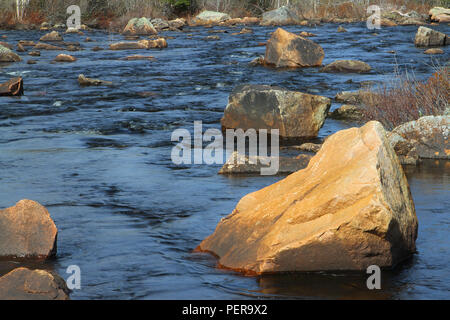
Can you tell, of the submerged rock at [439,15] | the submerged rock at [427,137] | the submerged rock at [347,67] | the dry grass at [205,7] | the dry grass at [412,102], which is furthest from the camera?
the dry grass at [205,7]

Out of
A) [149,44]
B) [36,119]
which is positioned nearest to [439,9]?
[149,44]

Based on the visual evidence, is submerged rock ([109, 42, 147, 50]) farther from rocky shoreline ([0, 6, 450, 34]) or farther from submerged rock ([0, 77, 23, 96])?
submerged rock ([0, 77, 23, 96])

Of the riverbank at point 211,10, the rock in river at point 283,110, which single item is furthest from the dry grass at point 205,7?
the rock in river at point 283,110

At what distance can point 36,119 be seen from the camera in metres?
14.5

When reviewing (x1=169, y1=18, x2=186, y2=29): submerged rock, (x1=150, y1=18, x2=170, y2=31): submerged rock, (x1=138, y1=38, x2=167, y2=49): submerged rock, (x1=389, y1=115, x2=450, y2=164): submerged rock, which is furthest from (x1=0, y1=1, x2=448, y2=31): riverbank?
(x1=389, y1=115, x2=450, y2=164): submerged rock

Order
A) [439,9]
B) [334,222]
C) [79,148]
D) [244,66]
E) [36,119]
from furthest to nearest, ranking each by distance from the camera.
A: [439,9]
[244,66]
[36,119]
[79,148]
[334,222]

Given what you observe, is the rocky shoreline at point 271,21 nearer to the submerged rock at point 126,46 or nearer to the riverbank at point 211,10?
the riverbank at point 211,10

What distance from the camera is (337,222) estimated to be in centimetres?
551

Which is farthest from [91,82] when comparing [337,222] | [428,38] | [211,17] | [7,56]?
[211,17]

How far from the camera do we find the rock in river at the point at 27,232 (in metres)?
6.11

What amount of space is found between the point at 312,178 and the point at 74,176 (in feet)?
14.0

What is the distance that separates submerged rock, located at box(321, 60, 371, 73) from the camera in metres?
20.4

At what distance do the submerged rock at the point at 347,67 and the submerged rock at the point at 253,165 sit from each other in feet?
36.9

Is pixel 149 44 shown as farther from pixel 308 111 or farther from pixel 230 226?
pixel 230 226
